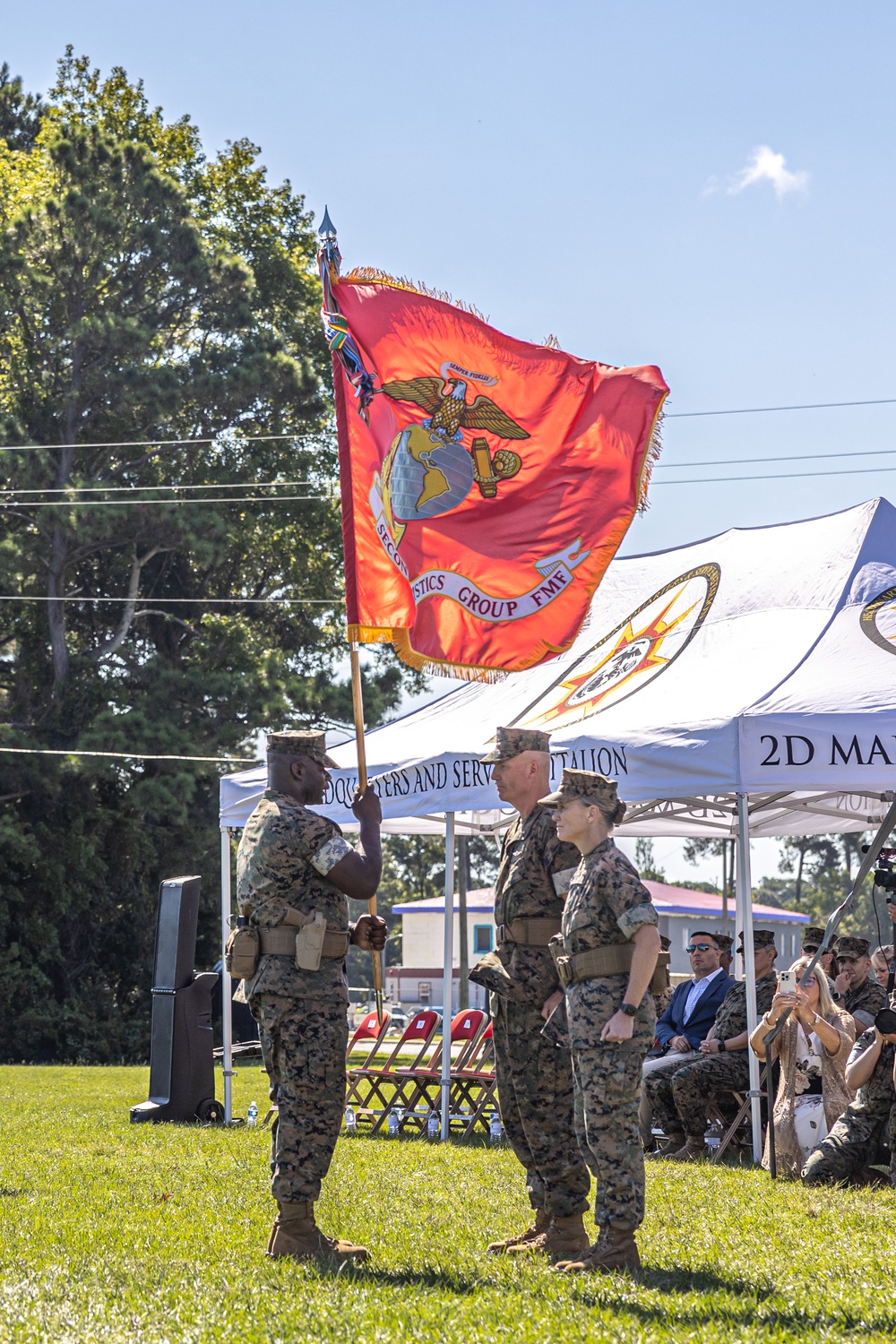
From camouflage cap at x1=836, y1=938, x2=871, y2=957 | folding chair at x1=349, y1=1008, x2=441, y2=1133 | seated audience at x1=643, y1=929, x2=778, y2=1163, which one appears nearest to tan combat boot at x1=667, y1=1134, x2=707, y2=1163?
seated audience at x1=643, y1=929, x2=778, y2=1163

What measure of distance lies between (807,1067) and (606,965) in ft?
12.0

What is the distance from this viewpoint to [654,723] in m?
9.64

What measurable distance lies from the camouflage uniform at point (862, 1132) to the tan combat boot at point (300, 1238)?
3205mm

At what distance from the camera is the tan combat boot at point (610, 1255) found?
5605 millimetres

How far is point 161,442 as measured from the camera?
31406 mm

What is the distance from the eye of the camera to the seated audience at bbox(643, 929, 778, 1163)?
10023 mm

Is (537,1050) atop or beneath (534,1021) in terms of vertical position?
beneath

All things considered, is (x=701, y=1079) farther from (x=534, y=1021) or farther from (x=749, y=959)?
(x=534, y=1021)

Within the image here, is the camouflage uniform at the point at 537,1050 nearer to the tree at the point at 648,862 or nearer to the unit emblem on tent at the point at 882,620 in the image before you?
the unit emblem on tent at the point at 882,620

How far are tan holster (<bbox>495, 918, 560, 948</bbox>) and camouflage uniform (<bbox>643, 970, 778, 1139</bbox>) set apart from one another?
4107mm

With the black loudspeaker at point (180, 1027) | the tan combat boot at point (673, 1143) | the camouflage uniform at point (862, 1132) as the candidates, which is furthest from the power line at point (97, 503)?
the camouflage uniform at point (862, 1132)

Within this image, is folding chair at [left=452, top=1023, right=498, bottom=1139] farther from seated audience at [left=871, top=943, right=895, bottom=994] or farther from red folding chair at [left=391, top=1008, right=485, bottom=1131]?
seated audience at [left=871, top=943, right=895, bottom=994]

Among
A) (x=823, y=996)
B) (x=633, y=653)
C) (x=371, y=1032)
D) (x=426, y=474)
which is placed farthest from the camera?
(x=371, y=1032)

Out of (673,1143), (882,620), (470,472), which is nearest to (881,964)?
(673,1143)
